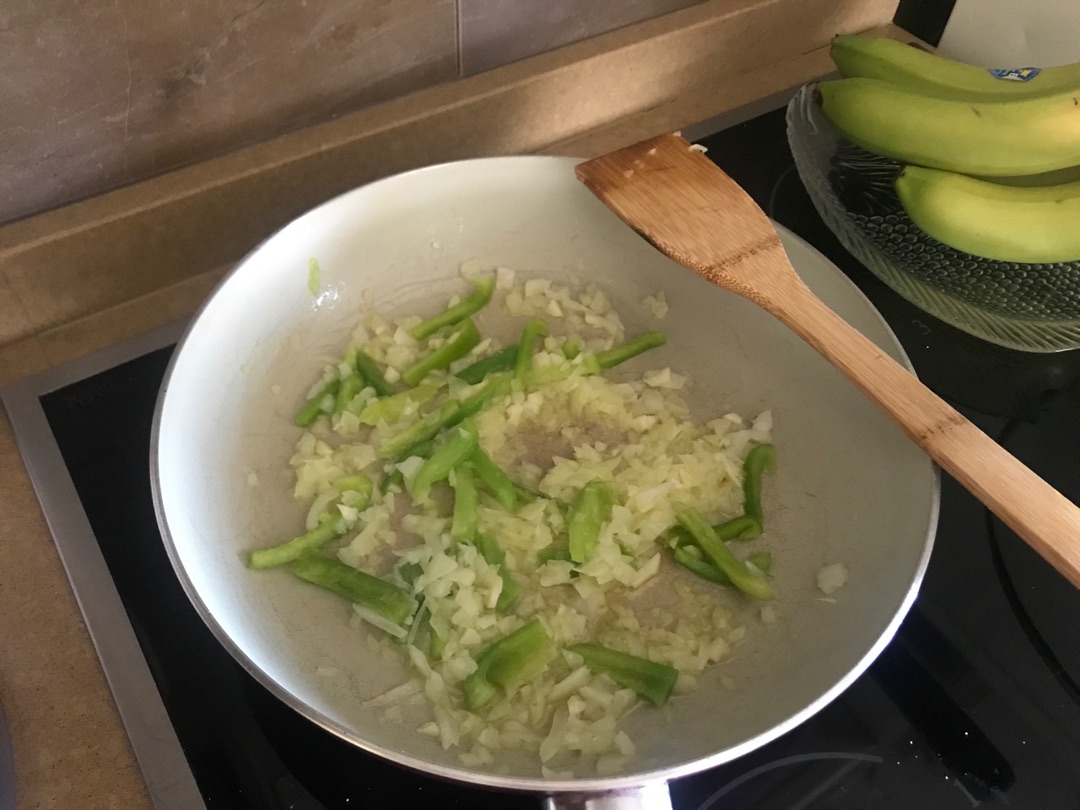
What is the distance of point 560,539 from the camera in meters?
0.84

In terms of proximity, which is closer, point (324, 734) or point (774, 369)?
point (324, 734)

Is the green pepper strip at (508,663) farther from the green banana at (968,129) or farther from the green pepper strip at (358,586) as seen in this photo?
the green banana at (968,129)

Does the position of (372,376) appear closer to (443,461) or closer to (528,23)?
(443,461)

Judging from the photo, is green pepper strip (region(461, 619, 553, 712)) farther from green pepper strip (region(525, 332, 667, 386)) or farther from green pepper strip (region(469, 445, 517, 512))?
green pepper strip (region(525, 332, 667, 386))

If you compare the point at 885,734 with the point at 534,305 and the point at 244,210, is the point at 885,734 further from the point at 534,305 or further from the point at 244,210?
the point at 244,210

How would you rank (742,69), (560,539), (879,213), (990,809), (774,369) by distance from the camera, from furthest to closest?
1. (742,69)
2. (879,213)
3. (774,369)
4. (560,539)
5. (990,809)

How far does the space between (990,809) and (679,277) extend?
24.0 inches

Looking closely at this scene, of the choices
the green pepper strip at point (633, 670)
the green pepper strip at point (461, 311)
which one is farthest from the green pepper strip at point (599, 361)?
the green pepper strip at point (633, 670)

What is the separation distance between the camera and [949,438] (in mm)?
721

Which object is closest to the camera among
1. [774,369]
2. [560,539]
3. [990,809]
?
[990,809]

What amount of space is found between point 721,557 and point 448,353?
0.38 m

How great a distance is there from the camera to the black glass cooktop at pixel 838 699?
0.71m

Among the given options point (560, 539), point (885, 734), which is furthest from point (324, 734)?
point (885, 734)

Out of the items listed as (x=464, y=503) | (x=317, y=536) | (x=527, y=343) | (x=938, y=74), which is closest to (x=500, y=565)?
(x=464, y=503)
